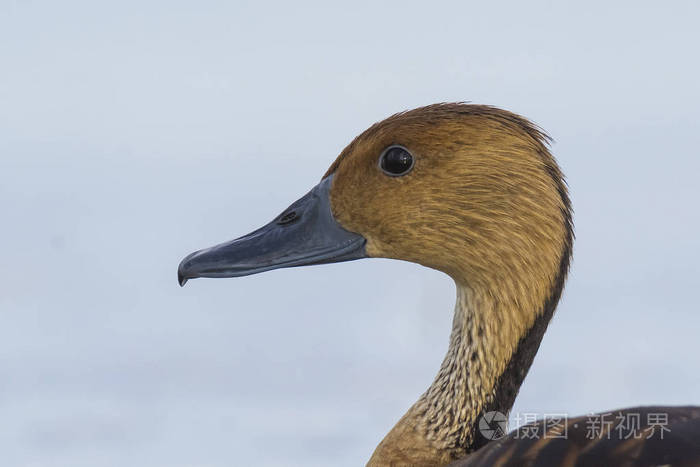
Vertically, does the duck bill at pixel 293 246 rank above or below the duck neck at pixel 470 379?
above

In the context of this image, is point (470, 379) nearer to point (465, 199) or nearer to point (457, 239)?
point (457, 239)

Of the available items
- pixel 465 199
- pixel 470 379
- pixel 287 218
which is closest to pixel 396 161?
pixel 465 199

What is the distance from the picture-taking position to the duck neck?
181 inches

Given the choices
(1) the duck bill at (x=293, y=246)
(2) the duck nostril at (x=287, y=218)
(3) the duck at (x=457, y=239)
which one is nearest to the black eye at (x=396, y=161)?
(3) the duck at (x=457, y=239)

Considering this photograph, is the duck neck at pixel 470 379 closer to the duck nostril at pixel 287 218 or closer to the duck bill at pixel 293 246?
the duck bill at pixel 293 246

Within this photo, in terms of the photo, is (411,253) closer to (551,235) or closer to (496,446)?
(551,235)

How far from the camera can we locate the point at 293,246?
16.4ft

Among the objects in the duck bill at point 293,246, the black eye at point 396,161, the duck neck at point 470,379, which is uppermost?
the black eye at point 396,161

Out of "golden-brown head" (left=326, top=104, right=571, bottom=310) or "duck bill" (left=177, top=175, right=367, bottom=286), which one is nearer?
"golden-brown head" (left=326, top=104, right=571, bottom=310)

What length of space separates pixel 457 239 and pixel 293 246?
0.79 metres

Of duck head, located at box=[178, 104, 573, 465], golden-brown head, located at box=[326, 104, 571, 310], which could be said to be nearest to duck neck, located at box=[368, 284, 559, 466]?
duck head, located at box=[178, 104, 573, 465]

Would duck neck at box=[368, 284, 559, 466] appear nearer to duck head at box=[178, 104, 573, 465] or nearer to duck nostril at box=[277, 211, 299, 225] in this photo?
duck head at box=[178, 104, 573, 465]

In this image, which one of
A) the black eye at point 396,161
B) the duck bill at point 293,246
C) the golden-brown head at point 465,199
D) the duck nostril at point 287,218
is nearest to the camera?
the golden-brown head at point 465,199

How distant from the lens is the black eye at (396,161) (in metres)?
4.80
